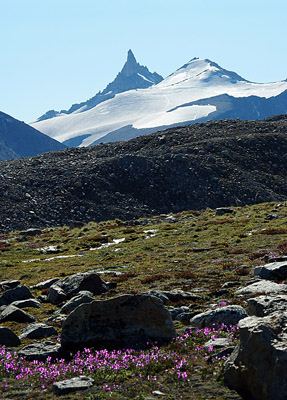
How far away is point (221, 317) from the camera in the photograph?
1291 centimetres

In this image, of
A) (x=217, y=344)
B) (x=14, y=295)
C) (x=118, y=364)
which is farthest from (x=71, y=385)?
(x=14, y=295)

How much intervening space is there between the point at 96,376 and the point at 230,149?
92316mm

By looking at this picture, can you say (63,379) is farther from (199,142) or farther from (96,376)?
(199,142)

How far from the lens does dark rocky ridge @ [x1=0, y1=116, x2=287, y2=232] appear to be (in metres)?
76.9

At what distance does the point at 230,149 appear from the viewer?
3910 inches

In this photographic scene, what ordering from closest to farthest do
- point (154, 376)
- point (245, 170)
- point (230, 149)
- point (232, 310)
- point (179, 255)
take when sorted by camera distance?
point (154, 376), point (232, 310), point (179, 255), point (245, 170), point (230, 149)

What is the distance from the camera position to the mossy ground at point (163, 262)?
9430 millimetres

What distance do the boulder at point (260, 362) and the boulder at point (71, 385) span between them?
9.15 feet

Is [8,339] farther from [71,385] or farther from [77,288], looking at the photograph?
[77,288]

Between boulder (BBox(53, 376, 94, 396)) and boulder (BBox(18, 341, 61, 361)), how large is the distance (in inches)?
99.4

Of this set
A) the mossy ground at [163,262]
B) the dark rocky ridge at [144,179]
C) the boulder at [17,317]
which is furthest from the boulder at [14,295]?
the dark rocky ridge at [144,179]

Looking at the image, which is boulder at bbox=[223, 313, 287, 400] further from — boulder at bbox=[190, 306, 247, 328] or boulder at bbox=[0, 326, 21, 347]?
boulder at bbox=[0, 326, 21, 347]

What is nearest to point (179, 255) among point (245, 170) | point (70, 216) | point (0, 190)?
point (70, 216)

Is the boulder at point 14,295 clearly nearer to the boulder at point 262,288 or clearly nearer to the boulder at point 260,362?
the boulder at point 262,288
